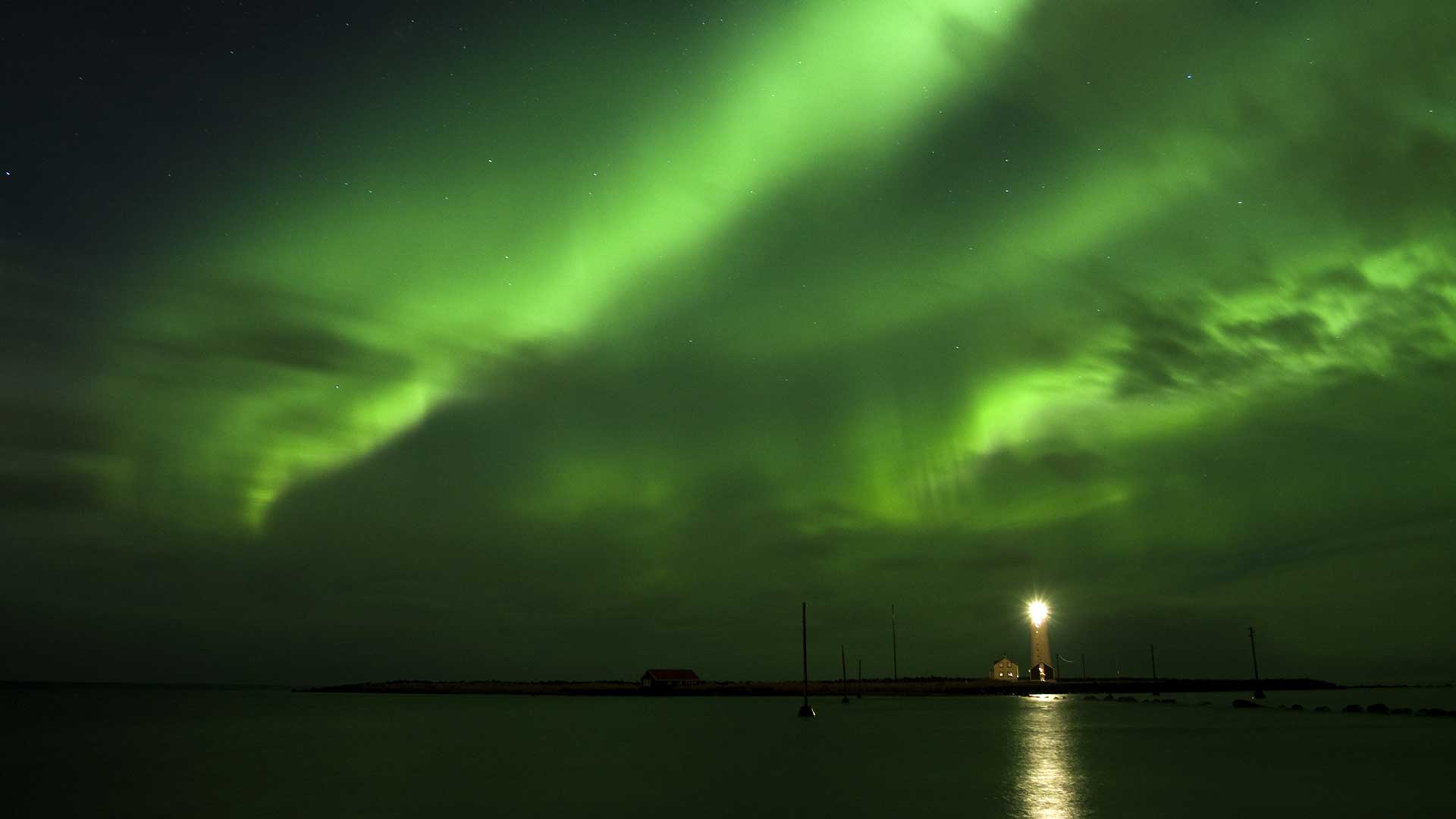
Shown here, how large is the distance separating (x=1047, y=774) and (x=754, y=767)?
15.3 metres

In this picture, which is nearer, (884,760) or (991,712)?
(884,760)

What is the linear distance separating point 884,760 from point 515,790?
22.9 metres

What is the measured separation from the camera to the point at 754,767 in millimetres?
56375

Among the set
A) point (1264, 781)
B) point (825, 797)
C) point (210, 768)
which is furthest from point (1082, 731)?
point (210, 768)

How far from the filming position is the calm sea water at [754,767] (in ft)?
135

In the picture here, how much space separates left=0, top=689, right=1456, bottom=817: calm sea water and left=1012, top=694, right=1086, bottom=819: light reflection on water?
0.24 m

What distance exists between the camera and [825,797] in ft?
138

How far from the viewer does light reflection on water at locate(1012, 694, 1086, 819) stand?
39.3 m

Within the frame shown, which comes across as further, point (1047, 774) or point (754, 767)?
point (754, 767)

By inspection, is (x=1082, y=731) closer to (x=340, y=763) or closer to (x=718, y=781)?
(x=718, y=781)

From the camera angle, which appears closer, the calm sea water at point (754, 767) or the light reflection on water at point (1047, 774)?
the light reflection on water at point (1047, 774)

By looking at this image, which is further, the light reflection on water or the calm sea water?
the calm sea water

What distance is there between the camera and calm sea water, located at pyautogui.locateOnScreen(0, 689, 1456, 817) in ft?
135

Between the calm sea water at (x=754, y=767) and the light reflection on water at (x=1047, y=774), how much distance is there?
0.78 feet
